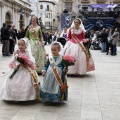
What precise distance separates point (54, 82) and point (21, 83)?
561 millimetres

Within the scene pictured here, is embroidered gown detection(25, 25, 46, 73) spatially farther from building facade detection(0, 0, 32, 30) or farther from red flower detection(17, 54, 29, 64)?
building facade detection(0, 0, 32, 30)

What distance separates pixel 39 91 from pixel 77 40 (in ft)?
11.6

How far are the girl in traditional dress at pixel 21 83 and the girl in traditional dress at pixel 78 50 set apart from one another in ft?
10.6

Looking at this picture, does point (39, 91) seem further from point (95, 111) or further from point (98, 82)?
point (98, 82)

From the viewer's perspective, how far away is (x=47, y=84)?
5.29m

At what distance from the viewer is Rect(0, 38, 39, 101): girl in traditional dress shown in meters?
5.23

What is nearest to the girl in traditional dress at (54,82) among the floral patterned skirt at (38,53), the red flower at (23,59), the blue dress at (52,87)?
the blue dress at (52,87)

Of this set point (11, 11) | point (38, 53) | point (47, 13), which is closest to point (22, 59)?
point (38, 53)

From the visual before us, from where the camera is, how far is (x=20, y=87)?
5.23m

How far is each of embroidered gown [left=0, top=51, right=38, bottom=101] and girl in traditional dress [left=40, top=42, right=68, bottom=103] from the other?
0.68 ft

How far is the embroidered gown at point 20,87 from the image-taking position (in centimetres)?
523

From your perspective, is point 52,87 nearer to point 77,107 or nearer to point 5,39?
point 77,107

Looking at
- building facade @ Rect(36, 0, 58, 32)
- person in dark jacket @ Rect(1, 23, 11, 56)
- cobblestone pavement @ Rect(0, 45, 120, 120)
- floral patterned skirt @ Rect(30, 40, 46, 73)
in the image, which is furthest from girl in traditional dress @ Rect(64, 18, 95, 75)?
building facade @ Rect(36, 0, 58, 32)

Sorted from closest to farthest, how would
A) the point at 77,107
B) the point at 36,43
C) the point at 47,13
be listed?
the point at 77,107 → the point at 36,43 → the point at 47,13
